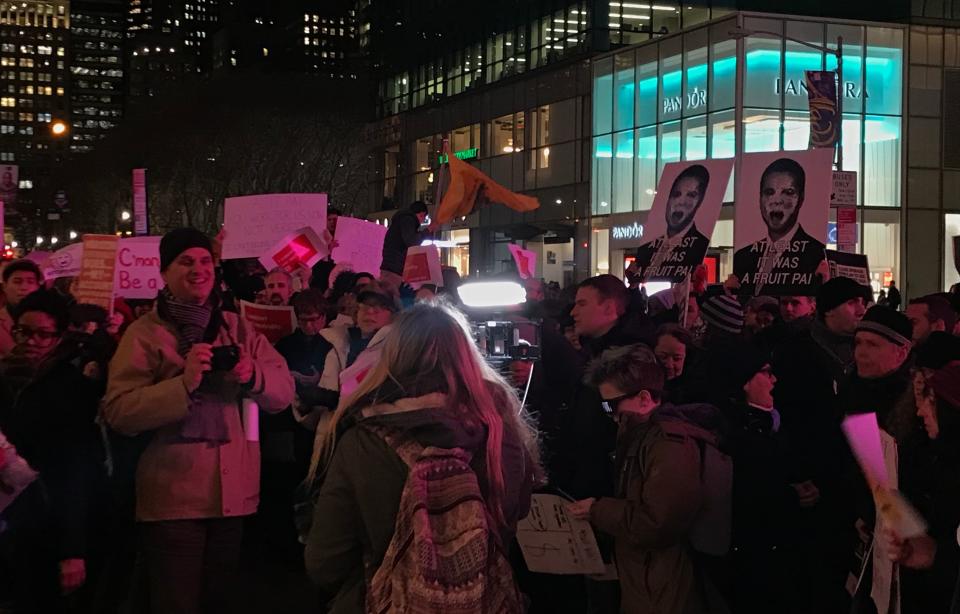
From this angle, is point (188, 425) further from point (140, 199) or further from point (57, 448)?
point (140, 199)

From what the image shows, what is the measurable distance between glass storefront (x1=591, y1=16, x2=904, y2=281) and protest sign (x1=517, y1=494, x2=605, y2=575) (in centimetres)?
2999

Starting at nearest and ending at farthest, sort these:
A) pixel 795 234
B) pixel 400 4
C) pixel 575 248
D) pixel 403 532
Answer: pixel 403 532 < pixel 795 234 < pixel 575 248 < pixel 400 4

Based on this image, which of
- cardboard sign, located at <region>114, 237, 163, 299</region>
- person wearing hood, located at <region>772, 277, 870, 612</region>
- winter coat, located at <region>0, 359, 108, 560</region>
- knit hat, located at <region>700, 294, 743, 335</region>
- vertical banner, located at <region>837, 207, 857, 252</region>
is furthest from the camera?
vertical banner, located at <region>837, 207, 857, 252</region>

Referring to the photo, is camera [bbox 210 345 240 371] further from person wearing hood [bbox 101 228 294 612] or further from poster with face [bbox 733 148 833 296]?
poster with face [bbox 733 148 833 296]

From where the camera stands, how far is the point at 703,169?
400 inches

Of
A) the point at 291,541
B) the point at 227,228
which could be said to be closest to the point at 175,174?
the point at 227,228

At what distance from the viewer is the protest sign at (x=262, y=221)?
10805mm

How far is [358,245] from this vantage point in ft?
39.9

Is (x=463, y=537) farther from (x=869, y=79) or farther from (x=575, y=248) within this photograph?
(x=575, y=248)

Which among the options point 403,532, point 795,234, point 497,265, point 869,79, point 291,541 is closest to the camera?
point 403,532

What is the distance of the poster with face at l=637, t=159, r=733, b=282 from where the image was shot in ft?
32.9

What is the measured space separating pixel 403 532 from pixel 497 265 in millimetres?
45895

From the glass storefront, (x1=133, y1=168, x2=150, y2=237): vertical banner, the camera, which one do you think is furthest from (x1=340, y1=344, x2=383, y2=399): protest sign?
the glass storefront

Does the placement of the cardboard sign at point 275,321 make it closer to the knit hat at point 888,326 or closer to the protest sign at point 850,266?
the knit hat at point 888,326
